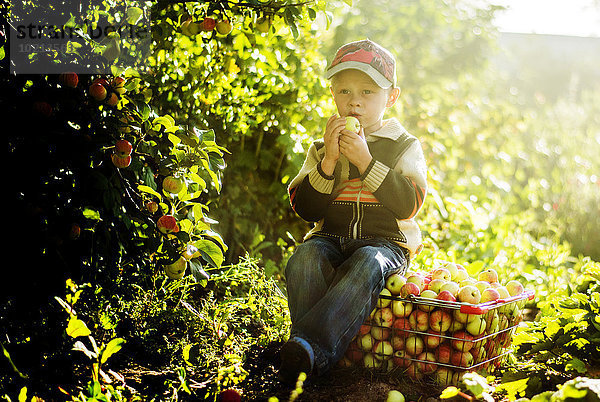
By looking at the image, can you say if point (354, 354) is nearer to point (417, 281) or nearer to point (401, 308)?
point (401, 308)

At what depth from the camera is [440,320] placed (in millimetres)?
2074

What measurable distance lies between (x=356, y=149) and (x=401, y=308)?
0.64 metres

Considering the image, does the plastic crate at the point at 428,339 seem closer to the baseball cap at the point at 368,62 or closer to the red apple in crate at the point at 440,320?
the red apple in crate at the point at 440,320

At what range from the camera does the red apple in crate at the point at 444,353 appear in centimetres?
207

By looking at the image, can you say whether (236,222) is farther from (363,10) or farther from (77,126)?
(363,10)

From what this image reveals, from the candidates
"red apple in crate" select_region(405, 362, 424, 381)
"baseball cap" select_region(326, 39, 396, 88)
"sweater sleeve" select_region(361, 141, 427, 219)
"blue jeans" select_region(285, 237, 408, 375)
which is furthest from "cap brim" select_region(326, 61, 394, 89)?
"red apple in crate" select_region(405, 362, 424, 381)

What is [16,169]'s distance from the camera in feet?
5.67

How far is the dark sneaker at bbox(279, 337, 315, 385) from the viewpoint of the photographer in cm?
182

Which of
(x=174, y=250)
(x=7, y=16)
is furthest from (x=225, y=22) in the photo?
(x=174, y=250)

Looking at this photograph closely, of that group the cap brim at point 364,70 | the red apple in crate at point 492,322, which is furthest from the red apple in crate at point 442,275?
the cap brim at point 364,70

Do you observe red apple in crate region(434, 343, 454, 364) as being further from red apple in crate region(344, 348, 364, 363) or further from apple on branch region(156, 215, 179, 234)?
apple on branch region(156, 215, 179, 234)

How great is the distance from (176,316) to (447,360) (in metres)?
1.09

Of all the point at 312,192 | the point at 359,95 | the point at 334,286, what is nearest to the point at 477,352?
the point at 334,286

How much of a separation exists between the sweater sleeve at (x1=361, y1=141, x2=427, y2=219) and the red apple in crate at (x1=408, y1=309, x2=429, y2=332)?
396mm
